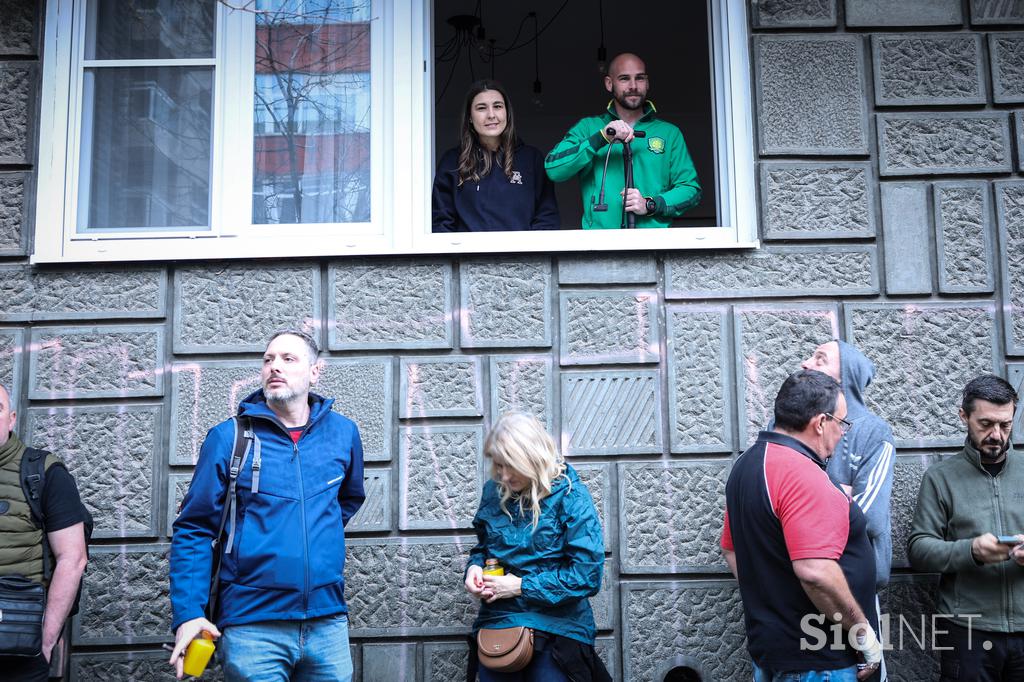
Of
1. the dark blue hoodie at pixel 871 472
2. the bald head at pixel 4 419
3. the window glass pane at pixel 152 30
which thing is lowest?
the dark blue hoodie at pixel 871 472

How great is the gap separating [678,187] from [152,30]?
109 inches

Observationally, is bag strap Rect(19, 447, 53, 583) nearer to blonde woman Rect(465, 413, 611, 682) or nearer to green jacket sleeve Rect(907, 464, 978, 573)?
blonde woman Rect(465, 413, 611, 682)

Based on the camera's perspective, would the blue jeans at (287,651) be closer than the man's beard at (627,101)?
Yes

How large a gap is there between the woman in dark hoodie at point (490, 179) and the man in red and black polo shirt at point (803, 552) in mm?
2081

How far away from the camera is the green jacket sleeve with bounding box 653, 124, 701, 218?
542cm

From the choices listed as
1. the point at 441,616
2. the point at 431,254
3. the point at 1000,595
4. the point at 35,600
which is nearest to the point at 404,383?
the point at 431,254

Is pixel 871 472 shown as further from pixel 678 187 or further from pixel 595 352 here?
pixel 678 187

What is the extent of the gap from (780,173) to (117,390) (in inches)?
130

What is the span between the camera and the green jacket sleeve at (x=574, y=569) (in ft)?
13.1

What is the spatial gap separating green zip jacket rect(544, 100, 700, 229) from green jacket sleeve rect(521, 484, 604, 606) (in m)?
1.86

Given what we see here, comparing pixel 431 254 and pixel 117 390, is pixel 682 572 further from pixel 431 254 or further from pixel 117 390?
pixel 117 390

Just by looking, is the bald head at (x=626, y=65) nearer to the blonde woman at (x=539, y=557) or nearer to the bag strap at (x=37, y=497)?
the blonde woman at (x=539, y=557)

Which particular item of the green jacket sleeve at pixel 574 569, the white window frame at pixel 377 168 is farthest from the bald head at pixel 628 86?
the green jacket sleeve at pixel 574 569

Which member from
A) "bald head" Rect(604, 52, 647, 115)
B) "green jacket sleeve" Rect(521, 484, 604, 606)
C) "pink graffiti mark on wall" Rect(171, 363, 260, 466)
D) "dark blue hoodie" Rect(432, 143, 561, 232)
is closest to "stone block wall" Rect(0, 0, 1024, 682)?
"pink graffiti mark on wall" Rect(171, 363, 260, 466)
